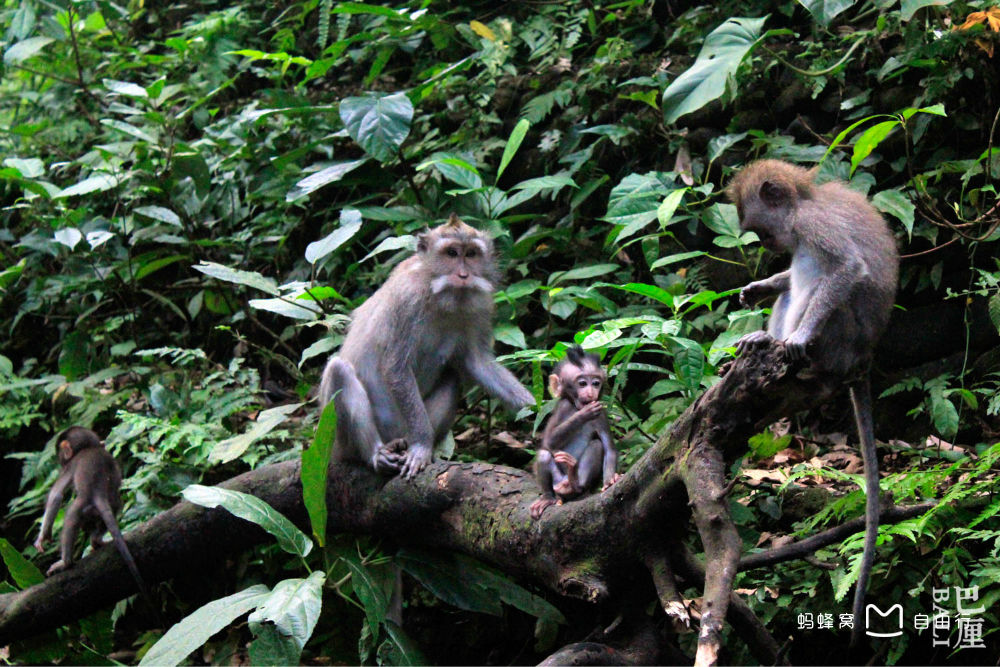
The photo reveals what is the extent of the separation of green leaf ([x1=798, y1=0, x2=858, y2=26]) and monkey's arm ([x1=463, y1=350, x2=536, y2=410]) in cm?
270

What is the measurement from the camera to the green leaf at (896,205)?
17.4ft

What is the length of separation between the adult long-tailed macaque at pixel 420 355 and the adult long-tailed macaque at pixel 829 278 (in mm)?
1644

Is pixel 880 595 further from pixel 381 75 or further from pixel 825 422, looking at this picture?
pixel 381 75

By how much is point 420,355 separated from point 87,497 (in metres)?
2.32

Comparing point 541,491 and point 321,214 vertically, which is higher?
point 541,491

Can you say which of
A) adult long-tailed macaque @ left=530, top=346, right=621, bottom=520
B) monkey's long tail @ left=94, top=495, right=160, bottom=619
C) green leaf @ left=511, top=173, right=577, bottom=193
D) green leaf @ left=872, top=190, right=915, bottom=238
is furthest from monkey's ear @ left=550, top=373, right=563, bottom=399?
monkey's long tail @ left=94, top=495, right=160, bottom=619

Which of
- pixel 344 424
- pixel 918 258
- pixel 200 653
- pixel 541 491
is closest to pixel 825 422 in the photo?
pixel 918 258

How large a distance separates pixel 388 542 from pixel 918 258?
3865mm

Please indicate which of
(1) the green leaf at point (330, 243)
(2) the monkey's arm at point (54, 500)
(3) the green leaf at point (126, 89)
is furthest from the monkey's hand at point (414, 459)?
(3) the green leaf at point (126, 89)

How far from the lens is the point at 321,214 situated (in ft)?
28.5

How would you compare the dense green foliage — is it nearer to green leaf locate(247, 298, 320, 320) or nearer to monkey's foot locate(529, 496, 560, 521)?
green leaf locate(247, 298, 320, 320)

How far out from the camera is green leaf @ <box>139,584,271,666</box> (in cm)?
413

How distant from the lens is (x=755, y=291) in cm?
460

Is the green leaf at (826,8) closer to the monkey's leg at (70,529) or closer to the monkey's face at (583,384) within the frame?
the monkey's face at (583,384)
